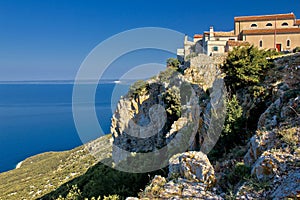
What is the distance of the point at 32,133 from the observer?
107250 mm

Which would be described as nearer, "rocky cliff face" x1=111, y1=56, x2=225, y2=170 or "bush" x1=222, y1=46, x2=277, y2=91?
"bush" x1=222, y1=46, x2=277, y2=91

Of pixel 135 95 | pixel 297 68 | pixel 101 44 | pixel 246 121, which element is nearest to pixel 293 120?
pixel 246 121

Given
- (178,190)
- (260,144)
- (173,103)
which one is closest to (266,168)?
(260,144)

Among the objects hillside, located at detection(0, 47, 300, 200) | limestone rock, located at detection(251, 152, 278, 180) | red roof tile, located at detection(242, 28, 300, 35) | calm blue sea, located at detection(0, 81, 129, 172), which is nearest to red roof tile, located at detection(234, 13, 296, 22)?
red roof tile, located at detection(242, 28, 300, 35)

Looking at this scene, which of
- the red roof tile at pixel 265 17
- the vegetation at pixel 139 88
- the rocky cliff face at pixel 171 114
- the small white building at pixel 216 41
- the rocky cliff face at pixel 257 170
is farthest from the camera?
the red roof tile at pixel 265 17

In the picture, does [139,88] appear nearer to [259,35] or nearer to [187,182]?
[259,35]

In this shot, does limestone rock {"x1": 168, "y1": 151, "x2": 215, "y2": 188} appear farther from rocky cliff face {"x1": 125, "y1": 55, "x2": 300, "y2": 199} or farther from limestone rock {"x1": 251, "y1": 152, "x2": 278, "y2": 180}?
limestone rock {"x1": 251, "y1": 152, "x2": 278, "y2": 180}

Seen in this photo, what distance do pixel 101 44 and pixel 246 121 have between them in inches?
521

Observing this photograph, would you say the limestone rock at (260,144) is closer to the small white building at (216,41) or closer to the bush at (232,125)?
the bush at (232,125)

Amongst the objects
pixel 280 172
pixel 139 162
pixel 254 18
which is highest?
pixel 254 18

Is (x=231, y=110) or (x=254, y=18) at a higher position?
(x=254, y=18)

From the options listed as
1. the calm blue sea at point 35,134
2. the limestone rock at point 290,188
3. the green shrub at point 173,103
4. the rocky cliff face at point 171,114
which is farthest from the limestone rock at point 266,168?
the calm blue sea at point 35,134

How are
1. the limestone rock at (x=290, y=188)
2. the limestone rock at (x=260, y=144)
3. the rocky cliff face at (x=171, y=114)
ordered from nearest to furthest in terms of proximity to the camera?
the limestone rock at (x=290, y=188) < the limestone rock at (x=260, y=144) < the rocky cliff face at (x=171, y=114)

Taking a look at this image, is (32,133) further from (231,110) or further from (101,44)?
(231,110)
